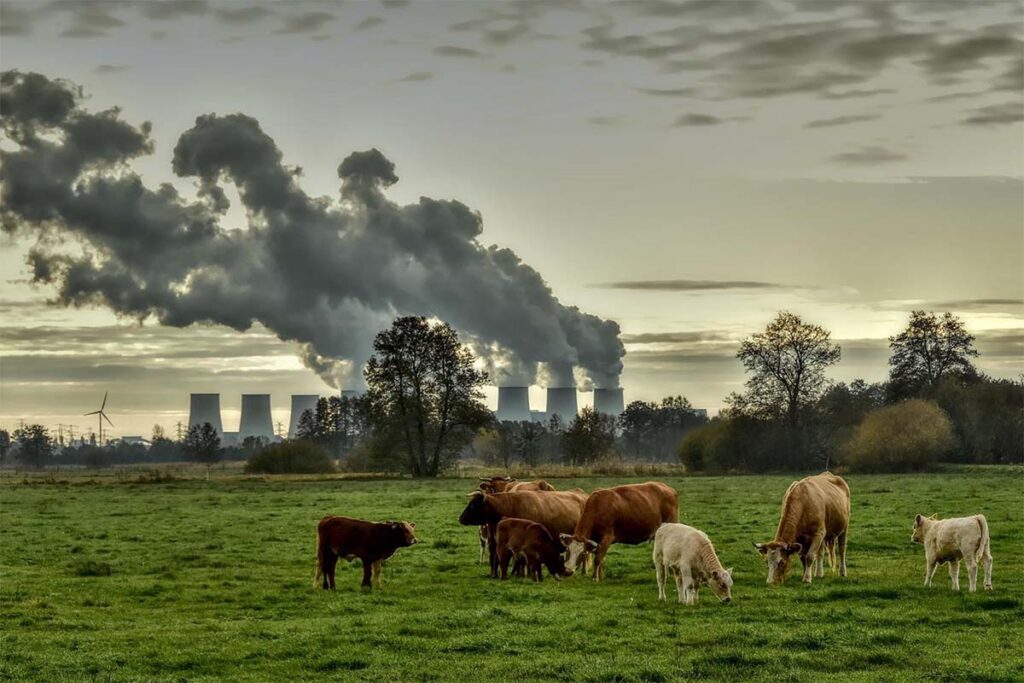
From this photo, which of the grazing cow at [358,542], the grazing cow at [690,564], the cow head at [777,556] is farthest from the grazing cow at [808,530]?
the grazing cow at [358,542]

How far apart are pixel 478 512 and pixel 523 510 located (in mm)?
1031

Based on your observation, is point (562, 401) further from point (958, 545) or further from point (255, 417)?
A: point (958, 545)

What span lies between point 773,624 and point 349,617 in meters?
6.37

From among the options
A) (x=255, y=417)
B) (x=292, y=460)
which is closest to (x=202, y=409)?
(x=255, y=417)

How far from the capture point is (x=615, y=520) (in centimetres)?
2255

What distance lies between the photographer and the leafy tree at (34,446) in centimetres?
16562


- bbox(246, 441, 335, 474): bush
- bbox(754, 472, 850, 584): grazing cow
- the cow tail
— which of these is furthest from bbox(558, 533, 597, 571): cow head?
bbox(246, 441, 335, 474): bush

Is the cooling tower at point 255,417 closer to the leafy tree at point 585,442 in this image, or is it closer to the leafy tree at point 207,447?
the leafy tree at point 207,447

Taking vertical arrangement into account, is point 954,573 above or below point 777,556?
below

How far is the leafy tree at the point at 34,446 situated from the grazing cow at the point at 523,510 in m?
154

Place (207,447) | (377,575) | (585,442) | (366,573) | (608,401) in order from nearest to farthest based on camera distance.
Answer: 1. (377,575)
2. (366,573)
3. (585,442)
4. (207,447)
5. (608,401)

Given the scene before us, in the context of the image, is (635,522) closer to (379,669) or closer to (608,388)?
(379,669)

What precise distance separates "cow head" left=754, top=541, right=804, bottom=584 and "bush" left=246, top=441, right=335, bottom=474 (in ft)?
215

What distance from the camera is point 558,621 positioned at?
1652 centimetres
